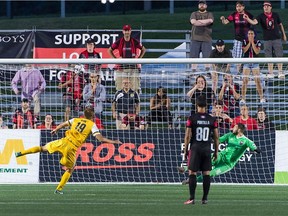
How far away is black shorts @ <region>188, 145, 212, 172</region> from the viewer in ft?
62.5

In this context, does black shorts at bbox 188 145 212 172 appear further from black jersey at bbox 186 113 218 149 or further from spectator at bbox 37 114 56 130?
spectator at bbox 37 114 56 130

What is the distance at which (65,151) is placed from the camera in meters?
21.7

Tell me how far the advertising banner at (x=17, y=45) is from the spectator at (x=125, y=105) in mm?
4977

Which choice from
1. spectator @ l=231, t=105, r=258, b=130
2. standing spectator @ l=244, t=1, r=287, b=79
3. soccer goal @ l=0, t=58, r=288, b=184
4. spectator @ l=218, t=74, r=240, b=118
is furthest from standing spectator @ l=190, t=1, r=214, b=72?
spectator @ l=231, t=105, r=258, b=130

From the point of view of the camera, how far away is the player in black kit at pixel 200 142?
62.2ft

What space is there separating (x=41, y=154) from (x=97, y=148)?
118cm

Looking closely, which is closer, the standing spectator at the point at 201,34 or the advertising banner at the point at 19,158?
the advertising banner at the point at 19,158

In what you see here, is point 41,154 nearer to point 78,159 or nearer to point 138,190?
point 78,159

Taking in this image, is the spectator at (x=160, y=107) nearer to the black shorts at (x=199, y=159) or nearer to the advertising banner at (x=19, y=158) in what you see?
the advertising banner at (x=19, y=158)

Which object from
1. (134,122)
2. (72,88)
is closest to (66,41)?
(72,88)

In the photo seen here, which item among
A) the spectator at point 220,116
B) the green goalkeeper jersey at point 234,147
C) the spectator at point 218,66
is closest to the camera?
the green goalkeeper jersey at point 234,147

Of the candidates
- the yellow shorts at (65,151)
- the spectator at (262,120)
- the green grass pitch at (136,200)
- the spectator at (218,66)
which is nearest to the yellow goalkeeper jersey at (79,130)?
the yellow shorts at (65,151)

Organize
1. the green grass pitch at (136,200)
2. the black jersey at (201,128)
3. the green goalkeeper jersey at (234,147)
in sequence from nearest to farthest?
the green grass pitch at (136,200), the black jersey at (201,128), the green goalkeeper jersey at (234,147)

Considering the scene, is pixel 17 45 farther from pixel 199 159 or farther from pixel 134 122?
pixel 199 159
